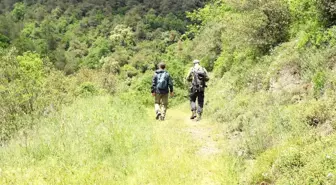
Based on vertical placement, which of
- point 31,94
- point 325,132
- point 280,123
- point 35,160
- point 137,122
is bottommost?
point 31,94

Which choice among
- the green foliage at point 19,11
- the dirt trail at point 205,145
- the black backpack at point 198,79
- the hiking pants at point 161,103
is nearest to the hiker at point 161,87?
the hiking pants at point 161,103

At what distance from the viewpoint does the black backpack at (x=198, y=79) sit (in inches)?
456

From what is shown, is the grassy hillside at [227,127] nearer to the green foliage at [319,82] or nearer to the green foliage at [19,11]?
the green foliage at [319,82]

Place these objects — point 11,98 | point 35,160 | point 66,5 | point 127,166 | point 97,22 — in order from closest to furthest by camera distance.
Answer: point 127,166 → point 35,160 → point 11,98 → point 97,22 → point 66,5

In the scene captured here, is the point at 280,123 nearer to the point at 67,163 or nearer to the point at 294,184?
the point at 294,184

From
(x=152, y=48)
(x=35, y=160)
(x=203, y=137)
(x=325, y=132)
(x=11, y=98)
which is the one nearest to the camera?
(x=325, y=132)

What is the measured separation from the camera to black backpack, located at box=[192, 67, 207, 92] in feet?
38.0

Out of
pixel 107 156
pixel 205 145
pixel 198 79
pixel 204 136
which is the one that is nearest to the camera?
pixel 107 156

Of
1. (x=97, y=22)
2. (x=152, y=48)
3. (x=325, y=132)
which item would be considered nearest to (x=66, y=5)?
(x=97, y=22)

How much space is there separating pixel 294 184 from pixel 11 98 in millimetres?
11153

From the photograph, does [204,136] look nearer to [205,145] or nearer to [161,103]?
[205,145]

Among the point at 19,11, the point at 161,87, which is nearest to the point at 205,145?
the point at 161,87

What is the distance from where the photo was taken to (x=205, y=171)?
5.90 metres

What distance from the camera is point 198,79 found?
1160cm
